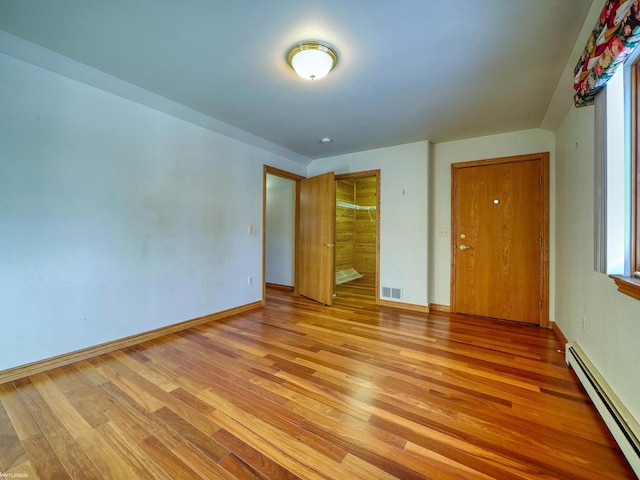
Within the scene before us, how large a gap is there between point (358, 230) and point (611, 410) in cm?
538

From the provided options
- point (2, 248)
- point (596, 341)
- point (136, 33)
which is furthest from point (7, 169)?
point (596, 341)

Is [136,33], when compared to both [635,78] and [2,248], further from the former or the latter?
[635,78]

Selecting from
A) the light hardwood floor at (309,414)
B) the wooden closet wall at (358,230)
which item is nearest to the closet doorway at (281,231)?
the wooden closet wall at (358,230)

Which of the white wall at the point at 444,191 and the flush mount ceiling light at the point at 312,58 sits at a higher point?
the flush mount ceiling light at the point at 312,58

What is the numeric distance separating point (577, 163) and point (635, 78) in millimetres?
1023

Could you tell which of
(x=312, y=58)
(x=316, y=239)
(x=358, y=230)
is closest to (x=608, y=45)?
(x=312, y=58)

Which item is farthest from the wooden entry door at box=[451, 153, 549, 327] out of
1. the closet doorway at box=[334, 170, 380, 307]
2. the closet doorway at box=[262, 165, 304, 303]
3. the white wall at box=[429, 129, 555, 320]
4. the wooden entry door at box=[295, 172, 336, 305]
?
the closet doorway at box=[262, 165, 304, 303]

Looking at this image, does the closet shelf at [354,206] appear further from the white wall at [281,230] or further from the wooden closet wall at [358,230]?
the white wall at [281,230]

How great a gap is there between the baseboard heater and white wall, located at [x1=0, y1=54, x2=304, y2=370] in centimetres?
337

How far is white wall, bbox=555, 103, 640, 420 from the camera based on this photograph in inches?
54.6

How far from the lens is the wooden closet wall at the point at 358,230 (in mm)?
6207

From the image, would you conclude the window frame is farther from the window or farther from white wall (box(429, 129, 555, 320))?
white wall (box(429, 129, 555, 320))

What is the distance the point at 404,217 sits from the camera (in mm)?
3748

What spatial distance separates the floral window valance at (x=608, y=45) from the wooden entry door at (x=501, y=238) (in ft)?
5.66
